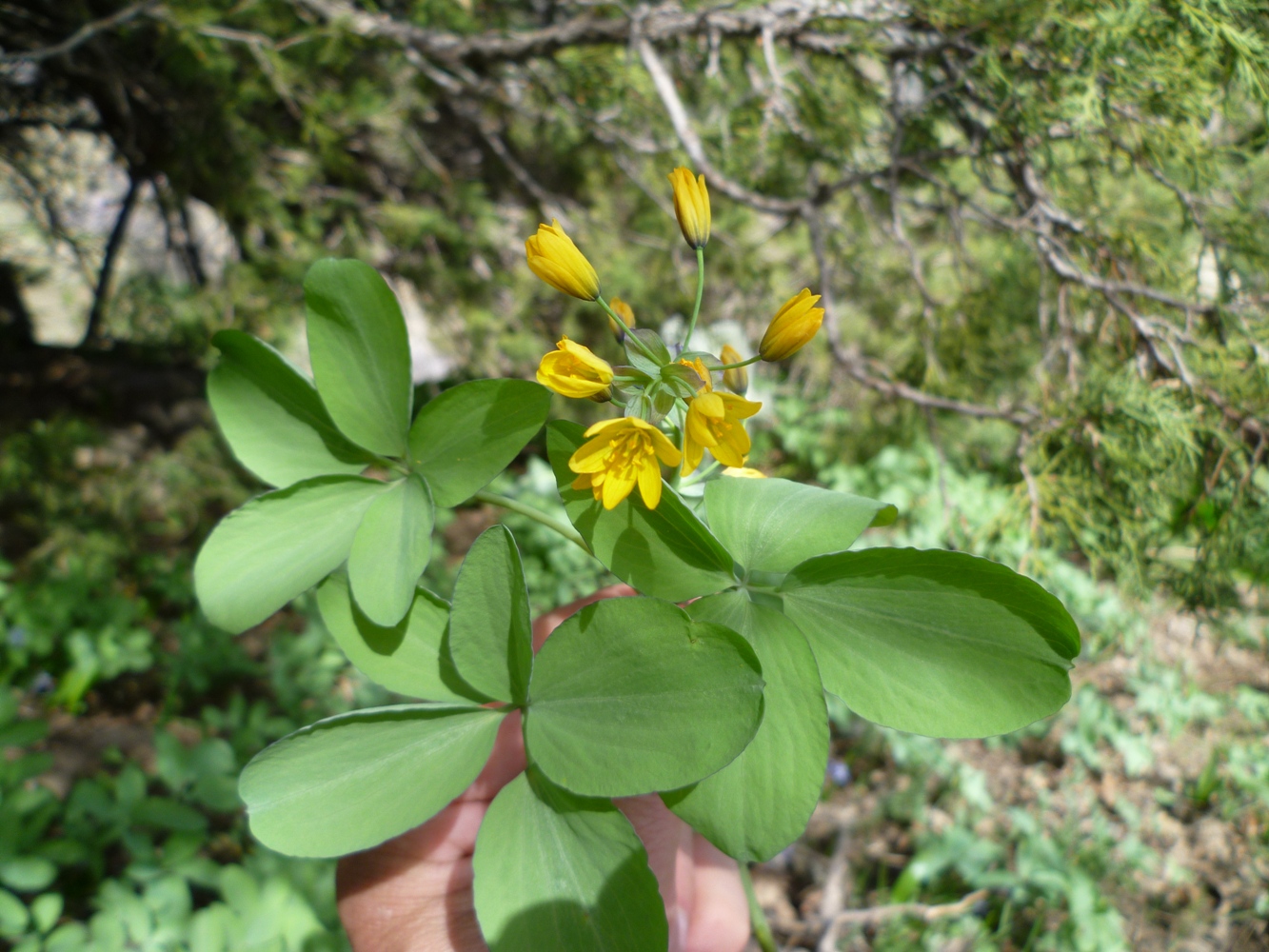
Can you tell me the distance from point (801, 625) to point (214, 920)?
115 cm

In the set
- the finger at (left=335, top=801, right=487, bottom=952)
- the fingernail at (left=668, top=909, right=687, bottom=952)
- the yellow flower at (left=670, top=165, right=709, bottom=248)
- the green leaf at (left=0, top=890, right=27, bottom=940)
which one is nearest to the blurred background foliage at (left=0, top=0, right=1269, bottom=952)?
the green leaf at (left=0, top=890, right=27, bottom=940)

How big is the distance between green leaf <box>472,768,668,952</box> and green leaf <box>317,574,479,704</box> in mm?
134

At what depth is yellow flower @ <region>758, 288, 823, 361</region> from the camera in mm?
626

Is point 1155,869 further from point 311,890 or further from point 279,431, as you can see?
point 279,431

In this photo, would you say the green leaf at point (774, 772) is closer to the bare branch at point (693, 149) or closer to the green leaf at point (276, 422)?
the green leaf at point (276, 422)

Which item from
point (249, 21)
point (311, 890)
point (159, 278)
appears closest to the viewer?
point (311, 890)

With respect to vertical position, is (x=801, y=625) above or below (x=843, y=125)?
below

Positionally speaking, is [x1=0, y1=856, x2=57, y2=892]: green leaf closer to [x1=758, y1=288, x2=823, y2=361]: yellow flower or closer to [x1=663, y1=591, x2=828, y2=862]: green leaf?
[x1=663, y1=591, x2=828, y2=862]: green leaf

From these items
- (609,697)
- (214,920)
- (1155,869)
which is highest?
(609,697)

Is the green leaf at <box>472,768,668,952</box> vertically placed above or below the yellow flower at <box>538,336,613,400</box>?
below

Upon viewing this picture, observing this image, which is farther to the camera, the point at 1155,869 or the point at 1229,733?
the point at 1229,733

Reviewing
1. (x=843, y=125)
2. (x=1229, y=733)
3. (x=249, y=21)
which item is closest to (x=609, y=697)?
(x=843, y=125)

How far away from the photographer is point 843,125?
182 centimetres

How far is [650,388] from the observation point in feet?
2.04
